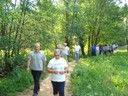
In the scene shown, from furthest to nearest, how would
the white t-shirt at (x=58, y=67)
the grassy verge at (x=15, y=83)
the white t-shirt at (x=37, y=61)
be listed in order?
1. the grassy verge at (x=15, y=83)
2. the white t-shirt at (x=37, y=61)
3. the white t-shirt at (x=58, y=67)

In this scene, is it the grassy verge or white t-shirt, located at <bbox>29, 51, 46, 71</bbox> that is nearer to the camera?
white t-shirt, located at <bbox>29, 51, 46, 71</bbox>

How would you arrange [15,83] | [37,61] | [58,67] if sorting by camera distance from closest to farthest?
[58,67]
[37,61]
[15,83]

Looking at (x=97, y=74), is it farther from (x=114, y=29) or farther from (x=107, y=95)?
(x=114, y=29)

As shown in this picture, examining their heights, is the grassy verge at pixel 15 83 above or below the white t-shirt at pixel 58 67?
below

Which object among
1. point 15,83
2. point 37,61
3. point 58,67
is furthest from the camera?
point 15,83

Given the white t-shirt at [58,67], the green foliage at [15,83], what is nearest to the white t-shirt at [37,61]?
the green foliage at [15,83]

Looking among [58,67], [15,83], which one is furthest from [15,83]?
[58,67]

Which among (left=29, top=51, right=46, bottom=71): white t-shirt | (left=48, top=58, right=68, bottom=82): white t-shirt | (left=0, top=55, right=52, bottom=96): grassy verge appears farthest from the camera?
(left=0, top=55, right=52, bottom=96): grassy verge

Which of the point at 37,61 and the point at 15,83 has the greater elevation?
the point at 37,61

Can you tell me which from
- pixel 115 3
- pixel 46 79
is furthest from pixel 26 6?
pixel 115 3

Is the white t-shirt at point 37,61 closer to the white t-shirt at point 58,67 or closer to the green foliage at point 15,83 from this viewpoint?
the green foliage at point 15,83

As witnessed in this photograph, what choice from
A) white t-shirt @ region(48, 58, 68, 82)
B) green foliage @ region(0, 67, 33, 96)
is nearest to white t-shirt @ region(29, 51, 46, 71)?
green foliage @ region(0, 67, 33, 96)

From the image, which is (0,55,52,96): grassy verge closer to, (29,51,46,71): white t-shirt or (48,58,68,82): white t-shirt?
(29,51,46,71): white t-shirt

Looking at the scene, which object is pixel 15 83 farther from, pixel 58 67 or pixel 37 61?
pixel 58 67
